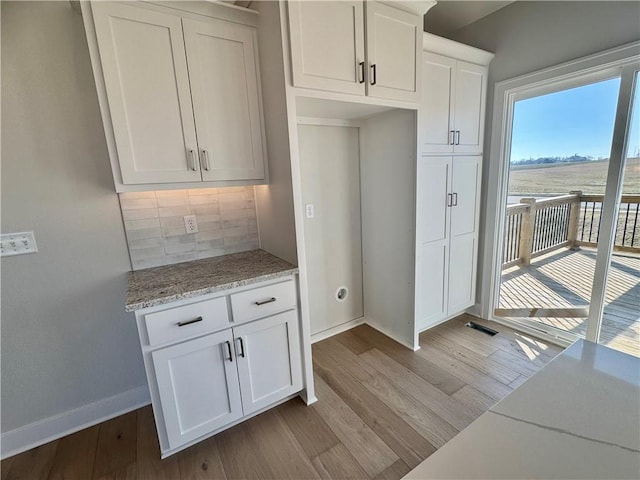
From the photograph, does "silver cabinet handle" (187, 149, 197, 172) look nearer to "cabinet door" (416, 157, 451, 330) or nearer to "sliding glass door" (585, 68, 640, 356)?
"cabinet door" (416, 157, 451, 330)

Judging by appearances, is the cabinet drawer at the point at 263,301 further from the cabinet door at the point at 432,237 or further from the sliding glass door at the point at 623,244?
the sliding glass door at the point at 623,244

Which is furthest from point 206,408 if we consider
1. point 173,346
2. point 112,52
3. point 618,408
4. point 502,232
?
point 502,232

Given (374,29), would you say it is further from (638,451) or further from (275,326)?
(638,451)

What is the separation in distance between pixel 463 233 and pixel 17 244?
309 centimetres

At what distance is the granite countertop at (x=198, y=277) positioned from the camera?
4.60 feet

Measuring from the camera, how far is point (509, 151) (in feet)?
8.30

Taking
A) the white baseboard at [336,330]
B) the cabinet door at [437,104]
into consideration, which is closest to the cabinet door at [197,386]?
the white baseboard at [336,330]

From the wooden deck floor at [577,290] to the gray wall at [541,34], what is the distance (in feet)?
1.18

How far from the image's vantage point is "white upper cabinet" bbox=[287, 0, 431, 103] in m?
1.53

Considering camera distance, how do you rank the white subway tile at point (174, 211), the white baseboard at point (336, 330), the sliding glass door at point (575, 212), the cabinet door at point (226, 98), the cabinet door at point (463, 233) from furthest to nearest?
the white baseboard at point (336, 330) → the cabinet door at point (463, 233) → the sliding glass door at point (575, 212) → the white subway tile at point (174, 211) → the cabinet door at point (226, 98)

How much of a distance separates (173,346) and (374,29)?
206cm

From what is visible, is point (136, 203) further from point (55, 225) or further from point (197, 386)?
point (197, 386)

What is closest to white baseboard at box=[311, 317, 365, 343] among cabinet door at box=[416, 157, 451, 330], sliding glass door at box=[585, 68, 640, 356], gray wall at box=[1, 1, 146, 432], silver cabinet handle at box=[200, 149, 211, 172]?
cabinet door at box=[416, 157, 451, 330]

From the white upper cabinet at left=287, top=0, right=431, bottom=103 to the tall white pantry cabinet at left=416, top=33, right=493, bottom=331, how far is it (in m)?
0.28
